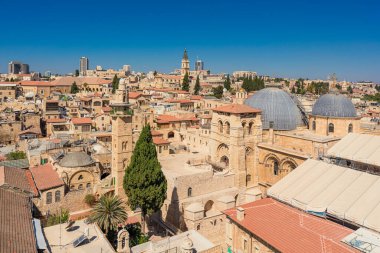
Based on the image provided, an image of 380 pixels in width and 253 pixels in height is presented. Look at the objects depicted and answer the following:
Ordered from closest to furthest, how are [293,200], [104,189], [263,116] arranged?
[293,200] < [104,189] < [263,116]

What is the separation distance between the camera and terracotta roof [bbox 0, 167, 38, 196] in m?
Answer: 26.1

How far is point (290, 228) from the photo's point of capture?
17.7 meters

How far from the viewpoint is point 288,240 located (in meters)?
16.6

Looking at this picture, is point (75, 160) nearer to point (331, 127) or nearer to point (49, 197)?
point (49, 197)

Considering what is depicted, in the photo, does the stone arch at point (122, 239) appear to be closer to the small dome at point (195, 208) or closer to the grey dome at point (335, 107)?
the small dome at point (195, 208)

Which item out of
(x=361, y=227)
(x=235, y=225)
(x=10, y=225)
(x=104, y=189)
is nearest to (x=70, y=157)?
(x=104, y=189)

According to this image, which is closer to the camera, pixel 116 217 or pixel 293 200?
pixel 293 200

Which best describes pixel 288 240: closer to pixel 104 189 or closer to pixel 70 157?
pixel 104 189

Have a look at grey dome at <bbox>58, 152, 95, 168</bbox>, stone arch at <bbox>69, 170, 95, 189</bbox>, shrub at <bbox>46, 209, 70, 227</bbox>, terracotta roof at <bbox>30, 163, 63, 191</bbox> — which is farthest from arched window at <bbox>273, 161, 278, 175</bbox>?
terracotta roof at <bbox>30, 163, 63, 191</bbox>

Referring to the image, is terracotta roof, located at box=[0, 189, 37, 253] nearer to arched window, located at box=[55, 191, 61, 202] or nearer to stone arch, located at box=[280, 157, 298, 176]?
arched window, located at box=[55, 191, 61, 202]

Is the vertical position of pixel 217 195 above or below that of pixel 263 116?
below

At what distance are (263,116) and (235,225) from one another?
16.7 m

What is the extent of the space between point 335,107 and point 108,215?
75.1 ft

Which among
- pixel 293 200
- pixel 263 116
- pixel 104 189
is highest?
pixel 263 116
